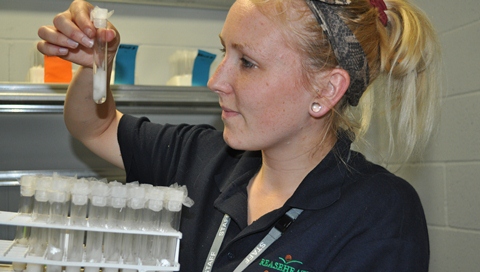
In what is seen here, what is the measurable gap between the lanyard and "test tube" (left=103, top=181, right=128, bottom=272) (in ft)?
1.02

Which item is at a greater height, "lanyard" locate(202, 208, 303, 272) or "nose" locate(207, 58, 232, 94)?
"nose" locate(207, 58, 232, 94)

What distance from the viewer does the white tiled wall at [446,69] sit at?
6.08ft

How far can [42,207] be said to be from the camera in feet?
3.13

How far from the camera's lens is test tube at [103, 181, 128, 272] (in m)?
0.96

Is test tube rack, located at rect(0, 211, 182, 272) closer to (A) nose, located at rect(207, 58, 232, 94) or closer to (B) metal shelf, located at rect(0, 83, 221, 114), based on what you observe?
(A) nose, located at rect(207, 58, 232, 94)

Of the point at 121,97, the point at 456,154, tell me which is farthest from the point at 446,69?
the point at 121,97

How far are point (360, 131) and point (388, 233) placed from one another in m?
0.38

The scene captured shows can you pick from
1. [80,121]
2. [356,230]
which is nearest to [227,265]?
[356,230]

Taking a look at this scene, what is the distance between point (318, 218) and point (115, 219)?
1.50 feet

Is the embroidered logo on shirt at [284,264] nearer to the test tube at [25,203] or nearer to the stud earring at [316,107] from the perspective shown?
the stud earring at [316,107]

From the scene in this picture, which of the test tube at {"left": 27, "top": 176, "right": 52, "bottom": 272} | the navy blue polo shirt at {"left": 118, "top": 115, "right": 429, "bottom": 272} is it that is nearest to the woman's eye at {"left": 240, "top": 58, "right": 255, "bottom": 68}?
the navy blue polo shirt at {"left": 118, "top": 115, "right": 429, "bottom": 272}

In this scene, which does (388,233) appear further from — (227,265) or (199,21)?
(199,21)

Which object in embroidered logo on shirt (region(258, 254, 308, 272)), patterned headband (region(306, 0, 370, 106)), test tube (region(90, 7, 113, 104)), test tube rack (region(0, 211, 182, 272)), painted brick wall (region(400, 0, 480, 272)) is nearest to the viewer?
test tube rack (region(0, 211, 182, 272))

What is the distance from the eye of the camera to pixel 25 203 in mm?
988
